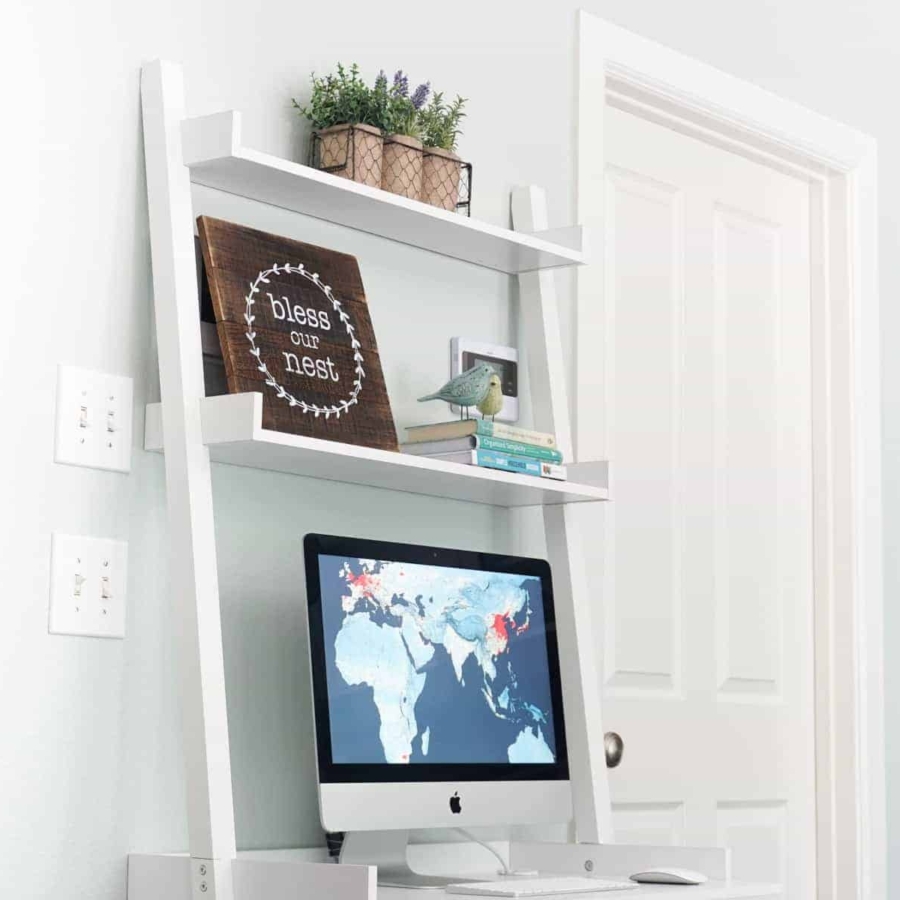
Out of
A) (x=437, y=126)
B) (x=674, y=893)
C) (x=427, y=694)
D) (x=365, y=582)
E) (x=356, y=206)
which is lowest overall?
(x=674, y=893)

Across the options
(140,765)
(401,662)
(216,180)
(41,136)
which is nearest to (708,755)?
(401,662)

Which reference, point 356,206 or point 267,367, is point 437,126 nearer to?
point 356,206

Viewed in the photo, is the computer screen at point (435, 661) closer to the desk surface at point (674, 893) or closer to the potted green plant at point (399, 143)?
the desk surface at point (674, 893)

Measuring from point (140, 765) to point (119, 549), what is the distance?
243 mm

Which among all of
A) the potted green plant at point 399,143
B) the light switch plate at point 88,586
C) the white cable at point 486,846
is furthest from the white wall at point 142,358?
the white cable at point 486,846

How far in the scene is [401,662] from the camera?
71.6 inches

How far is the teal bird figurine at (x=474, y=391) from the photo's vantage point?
1949 mm

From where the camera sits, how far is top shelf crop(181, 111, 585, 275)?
172cm

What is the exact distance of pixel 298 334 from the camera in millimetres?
1830

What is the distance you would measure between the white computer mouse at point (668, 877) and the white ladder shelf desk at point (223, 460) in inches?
1.5

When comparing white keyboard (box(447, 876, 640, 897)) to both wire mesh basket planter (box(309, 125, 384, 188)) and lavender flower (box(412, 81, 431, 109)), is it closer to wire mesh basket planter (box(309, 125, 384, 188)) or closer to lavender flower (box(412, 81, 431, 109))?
wire mesh basket planter (box(309, 125, 384, 188))

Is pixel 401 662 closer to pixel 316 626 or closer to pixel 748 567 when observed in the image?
pixel 316 626

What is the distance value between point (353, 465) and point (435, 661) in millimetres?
263

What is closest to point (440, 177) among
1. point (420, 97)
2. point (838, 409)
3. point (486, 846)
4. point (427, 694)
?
point (420, 97)
